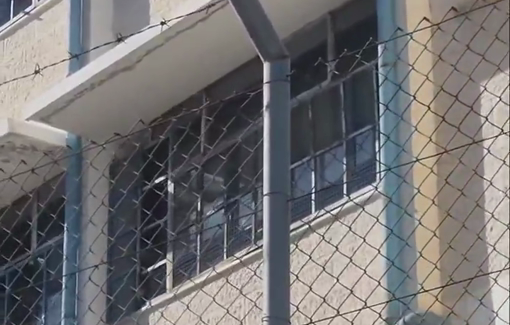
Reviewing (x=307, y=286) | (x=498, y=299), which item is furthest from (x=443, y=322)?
(x=307, y=286)

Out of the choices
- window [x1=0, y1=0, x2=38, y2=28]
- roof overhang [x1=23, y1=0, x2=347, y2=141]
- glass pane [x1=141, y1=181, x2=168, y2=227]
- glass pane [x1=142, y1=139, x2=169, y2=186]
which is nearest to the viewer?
roof overhang [x1=23, y1=0, x2=347, y2=141]

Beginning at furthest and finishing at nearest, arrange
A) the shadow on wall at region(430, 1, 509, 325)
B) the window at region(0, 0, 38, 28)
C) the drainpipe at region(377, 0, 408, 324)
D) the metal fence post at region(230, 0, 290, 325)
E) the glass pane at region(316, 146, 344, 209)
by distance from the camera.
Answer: the window at region(0, 0, 38, 28), the glass pane at region(316, 146, 344, 209), the drainpipe at region(377, 0, 408, 324), the shadow on wall at region(430, 1, 509, 325), the metal fence post at region(230, 0, 290, 325)

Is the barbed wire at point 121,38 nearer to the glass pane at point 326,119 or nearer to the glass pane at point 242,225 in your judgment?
the glass pane at point 326,119

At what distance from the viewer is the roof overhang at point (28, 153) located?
7.00 metres

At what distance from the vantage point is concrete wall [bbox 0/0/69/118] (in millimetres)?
7484

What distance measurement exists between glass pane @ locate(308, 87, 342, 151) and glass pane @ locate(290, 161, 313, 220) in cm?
11

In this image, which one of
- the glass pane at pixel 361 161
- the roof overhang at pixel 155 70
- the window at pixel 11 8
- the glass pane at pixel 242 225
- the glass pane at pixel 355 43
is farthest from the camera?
the window at pixel 11 8

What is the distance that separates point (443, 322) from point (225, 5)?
2100 mm

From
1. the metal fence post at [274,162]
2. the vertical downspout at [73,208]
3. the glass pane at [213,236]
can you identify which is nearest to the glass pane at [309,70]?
the glass pane at [213,236]

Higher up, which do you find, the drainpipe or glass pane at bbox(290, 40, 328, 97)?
glass pane at bbox(290, 40, 328, 97)

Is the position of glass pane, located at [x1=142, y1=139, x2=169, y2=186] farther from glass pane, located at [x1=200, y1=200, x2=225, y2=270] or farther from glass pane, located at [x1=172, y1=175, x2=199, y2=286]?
glass pane, located at [x1=200, y1=200, x2=225, y2=270]

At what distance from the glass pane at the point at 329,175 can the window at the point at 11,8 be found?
284 centimetres

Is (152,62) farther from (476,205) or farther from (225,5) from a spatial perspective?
(476,205)

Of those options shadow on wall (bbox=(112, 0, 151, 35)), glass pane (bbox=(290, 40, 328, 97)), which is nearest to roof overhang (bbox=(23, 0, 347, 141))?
glass pane (bbox=(290, 40, 328, 97))
